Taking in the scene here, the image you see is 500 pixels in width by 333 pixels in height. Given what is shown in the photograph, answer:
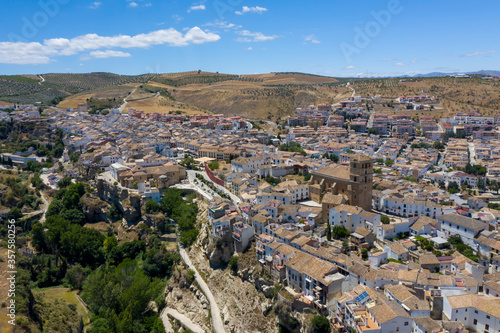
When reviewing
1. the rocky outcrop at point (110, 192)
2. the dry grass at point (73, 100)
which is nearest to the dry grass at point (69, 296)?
the rocky outcrop at point (110, 192)

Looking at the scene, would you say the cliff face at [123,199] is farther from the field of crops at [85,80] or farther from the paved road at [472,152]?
the field of crops at [85,80]

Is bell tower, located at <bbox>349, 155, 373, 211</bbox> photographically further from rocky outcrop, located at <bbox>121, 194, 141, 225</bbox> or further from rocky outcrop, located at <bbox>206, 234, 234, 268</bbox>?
rocky outcrop, located at <bbox>121, 194, 141, 225</bbox>

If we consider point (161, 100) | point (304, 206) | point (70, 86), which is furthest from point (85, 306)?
point (70, 86)

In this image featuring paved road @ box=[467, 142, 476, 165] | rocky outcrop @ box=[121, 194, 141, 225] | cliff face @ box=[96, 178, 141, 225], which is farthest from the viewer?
paved road @ box=[467, 142, 476, 165]

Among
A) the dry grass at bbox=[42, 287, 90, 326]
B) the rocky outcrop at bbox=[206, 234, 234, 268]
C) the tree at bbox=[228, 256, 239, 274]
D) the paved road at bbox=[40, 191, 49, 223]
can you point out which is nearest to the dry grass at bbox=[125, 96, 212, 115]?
the paved road at bbox=[40, 191, 49, 223]

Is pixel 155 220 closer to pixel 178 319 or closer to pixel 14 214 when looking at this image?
pixel 178 319

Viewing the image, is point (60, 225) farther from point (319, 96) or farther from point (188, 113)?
point (319, 96)

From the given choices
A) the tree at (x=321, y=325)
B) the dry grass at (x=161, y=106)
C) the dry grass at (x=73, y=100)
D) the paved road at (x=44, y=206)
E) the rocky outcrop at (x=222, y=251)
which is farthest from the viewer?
the dry grass at (x=73, y=100)

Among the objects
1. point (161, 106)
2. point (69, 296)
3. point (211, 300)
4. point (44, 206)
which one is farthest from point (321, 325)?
point (161, 106)
